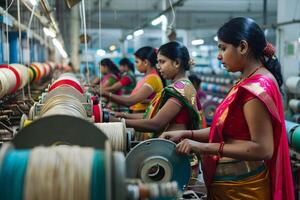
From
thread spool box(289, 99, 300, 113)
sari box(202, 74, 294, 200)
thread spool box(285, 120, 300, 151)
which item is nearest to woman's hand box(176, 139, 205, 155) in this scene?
sari box(202, 74, 294, 200)

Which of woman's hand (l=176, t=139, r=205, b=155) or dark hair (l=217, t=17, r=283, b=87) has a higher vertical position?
dark hair (l=217, t=17, r=283, b=87)

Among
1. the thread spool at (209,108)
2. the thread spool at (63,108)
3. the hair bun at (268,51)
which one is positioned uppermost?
the hair bun at (268,51)

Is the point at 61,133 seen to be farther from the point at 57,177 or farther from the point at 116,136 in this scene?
the point at 116,136

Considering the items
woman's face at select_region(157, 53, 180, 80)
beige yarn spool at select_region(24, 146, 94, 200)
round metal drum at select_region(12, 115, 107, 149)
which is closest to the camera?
beige yarn spool at select_region(24, 146, 94, 200)

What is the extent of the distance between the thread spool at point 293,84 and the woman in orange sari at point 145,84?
304 centimetres

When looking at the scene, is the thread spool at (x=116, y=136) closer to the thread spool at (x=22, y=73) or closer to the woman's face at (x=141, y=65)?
the thread spool at (x=22, y=73)

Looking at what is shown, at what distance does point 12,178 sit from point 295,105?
6.14 m

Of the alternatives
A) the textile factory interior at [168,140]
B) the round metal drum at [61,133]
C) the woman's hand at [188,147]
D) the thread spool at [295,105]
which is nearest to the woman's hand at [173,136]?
the textile factory interior at [168,140]

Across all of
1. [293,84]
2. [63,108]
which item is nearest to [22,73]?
[63,108]

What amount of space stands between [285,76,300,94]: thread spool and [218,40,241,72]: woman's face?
16.2 feet

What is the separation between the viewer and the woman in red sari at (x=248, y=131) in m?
1.73

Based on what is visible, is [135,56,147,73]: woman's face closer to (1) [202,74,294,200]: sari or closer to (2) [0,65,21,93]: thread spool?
(2) [0,65,21,93]: thread spool

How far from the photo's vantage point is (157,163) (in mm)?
1712

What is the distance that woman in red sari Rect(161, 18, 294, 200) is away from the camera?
1726 millimetres
